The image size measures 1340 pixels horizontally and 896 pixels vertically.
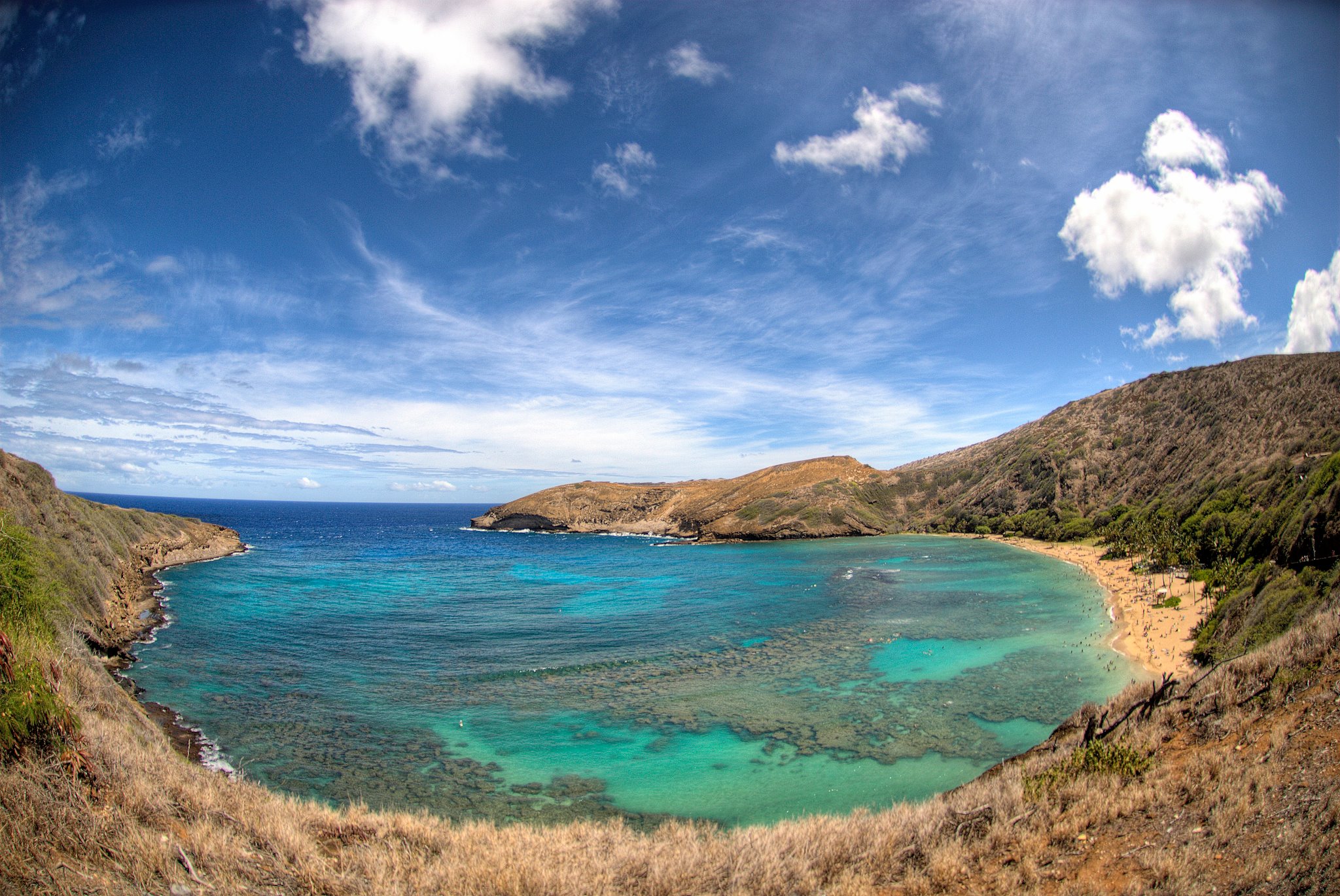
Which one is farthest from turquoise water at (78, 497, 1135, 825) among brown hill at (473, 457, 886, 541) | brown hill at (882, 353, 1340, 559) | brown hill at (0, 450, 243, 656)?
brown hill at (473, 457, 886, 541)

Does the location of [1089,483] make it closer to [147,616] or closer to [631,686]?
[631,686]

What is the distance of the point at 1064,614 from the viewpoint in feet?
95.7

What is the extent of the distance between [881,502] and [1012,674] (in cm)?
7753

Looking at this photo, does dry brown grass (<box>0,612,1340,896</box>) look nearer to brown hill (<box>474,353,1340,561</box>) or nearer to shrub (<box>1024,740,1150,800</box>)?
shrub (<box>1024,740,1150,800</box>)

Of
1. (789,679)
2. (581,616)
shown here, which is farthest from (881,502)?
(789,679)

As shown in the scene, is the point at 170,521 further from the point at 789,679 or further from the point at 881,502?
the point at 881,502

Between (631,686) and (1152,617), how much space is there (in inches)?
913

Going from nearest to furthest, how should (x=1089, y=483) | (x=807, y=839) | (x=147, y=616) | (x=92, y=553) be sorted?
(x=807, y=839) < (x=147, y=616) < (x=92, y=553) < (x=1089, y=483)

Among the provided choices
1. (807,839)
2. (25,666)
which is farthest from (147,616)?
(807,839)

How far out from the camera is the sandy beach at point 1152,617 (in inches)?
771

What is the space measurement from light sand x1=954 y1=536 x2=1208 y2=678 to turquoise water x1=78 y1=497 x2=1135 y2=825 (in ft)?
3.68

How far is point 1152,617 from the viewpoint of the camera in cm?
2542

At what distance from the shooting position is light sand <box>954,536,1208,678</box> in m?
19.6

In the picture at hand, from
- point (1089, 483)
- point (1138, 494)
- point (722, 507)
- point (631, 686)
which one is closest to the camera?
point (631, 686)
